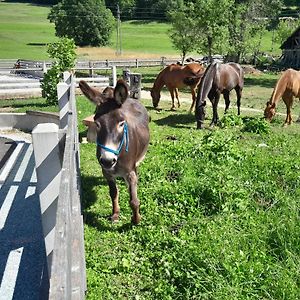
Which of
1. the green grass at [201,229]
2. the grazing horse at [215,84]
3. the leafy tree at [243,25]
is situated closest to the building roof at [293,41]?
the leafy tree at [243,25]

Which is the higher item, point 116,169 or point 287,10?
point 287,10

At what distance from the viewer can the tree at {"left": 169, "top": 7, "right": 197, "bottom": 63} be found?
90.5 feet

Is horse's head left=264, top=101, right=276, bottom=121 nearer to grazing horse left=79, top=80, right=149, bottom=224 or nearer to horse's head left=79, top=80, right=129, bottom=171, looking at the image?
grazing horse left=79, top=80, right=149, bottom=224

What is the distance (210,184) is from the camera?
19.0ft

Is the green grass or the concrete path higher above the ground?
the green grass

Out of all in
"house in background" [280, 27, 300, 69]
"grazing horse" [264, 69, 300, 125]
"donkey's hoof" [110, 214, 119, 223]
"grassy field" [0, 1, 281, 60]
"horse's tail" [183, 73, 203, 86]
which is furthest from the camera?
"grassy field" [0, 1, 281, 60]

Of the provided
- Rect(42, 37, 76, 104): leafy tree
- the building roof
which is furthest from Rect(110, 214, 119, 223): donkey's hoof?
the building roof

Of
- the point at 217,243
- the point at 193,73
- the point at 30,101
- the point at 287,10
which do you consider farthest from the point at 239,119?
the point at 287,10

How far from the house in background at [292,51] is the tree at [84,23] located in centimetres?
3759

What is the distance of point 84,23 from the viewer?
69.5m

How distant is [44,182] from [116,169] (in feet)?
5.85

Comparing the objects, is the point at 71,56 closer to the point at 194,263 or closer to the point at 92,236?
the point at 92,236

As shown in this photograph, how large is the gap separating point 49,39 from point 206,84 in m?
67.1

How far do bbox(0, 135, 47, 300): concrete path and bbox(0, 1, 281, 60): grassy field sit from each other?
4447cm
